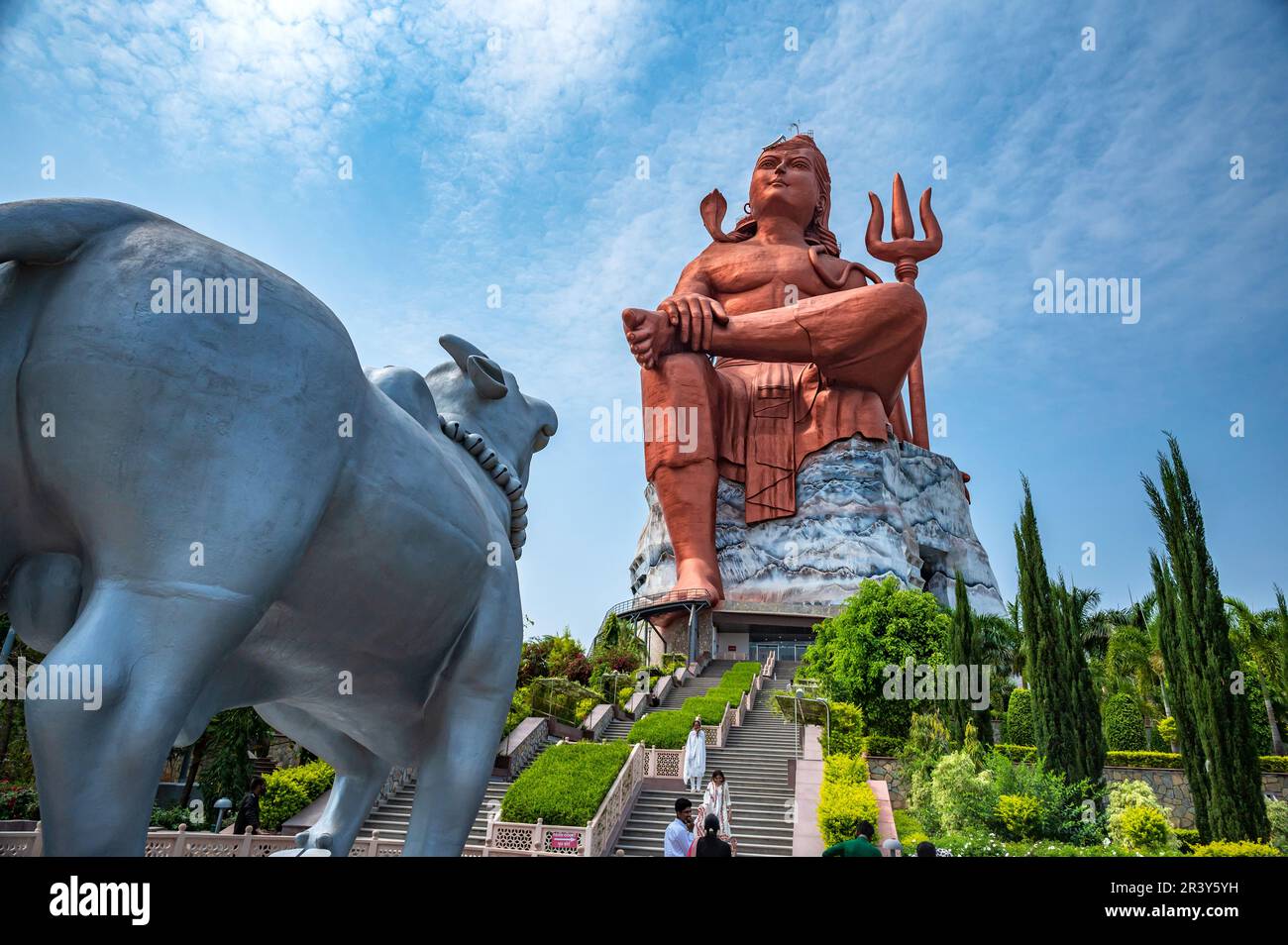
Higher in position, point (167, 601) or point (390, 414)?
point (390, 414)

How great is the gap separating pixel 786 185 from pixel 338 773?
120ft

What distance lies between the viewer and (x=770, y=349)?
30.0m

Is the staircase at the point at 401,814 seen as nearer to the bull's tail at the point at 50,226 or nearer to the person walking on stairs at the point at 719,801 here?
the person walking on stairs at the point at 719,801

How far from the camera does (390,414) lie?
10.5 ft

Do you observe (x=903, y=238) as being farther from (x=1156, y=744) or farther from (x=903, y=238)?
(x=1156, y=744)

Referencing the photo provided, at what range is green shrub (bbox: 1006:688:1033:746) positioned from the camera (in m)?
20.3

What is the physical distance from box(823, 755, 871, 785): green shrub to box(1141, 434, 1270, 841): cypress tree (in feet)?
13.1

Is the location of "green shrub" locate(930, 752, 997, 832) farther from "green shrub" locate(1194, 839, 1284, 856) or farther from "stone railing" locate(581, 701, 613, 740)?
"stone railing" locate(581, 701, 613, 740)

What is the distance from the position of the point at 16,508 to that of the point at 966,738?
1492cm

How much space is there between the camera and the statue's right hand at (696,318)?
31.0m

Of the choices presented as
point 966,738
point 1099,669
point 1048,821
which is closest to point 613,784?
point 1048,821

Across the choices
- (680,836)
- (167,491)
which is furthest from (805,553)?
(167,491)
